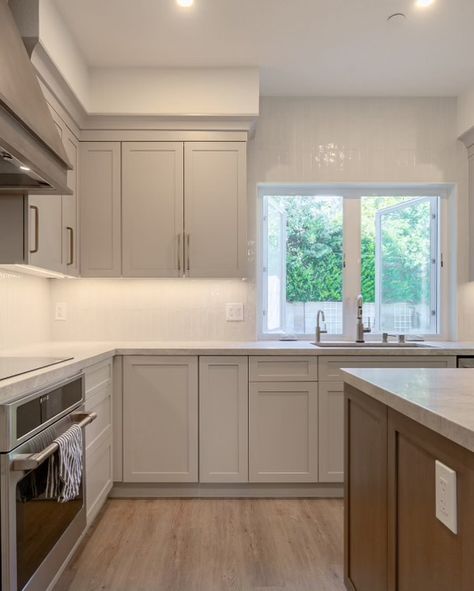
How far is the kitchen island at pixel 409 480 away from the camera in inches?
34.1

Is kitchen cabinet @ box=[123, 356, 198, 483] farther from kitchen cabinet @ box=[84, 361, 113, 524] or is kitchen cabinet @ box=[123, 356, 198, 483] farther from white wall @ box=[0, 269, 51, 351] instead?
white wall @ box=[0, 269, 51, 351]

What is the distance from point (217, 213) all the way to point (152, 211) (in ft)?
1.42

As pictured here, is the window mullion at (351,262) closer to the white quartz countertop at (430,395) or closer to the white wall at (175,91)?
the white wall at (175,91)

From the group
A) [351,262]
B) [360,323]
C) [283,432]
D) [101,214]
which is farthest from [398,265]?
[101,214]

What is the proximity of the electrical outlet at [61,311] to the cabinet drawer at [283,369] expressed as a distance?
4.70ft

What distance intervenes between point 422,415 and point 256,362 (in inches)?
68.7

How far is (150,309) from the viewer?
10.5 ft

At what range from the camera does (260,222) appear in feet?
10.9

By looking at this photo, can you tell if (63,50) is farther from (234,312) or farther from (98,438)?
(98,438)

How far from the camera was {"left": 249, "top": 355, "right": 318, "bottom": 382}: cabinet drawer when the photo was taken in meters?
2.70

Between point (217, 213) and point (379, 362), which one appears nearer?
point (379, 362)

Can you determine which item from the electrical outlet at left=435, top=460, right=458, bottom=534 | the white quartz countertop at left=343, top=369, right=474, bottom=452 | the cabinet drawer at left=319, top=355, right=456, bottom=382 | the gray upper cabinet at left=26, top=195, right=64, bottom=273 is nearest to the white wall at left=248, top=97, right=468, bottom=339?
the cabinet drawer at left=319, top=355, right=456, bottom=382

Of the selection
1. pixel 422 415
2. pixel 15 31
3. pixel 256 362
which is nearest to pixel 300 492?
pixel 256 362

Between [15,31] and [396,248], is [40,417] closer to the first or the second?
[15,31]
